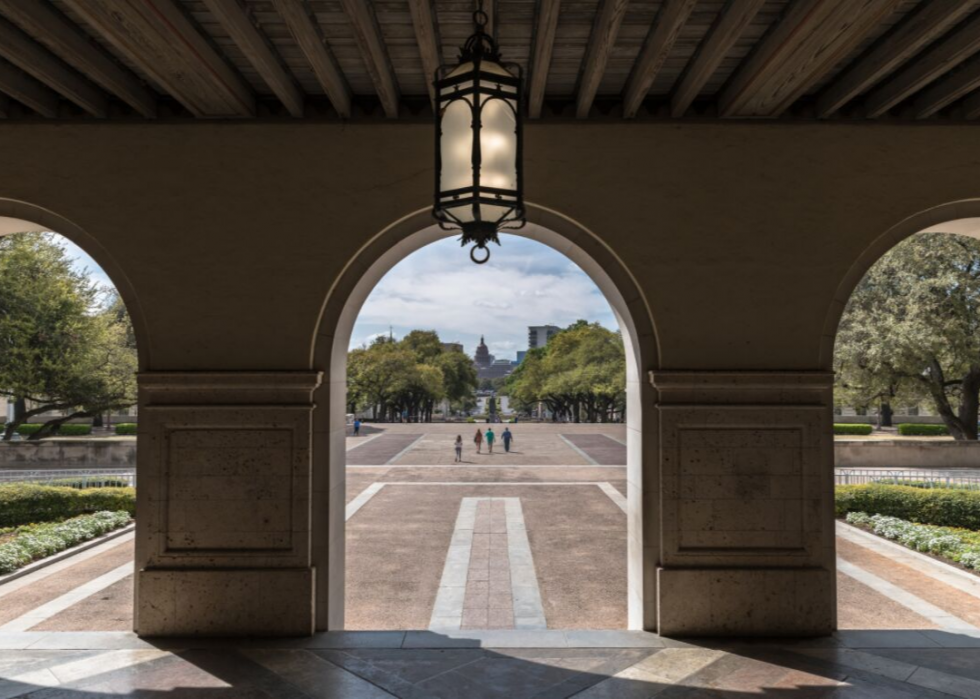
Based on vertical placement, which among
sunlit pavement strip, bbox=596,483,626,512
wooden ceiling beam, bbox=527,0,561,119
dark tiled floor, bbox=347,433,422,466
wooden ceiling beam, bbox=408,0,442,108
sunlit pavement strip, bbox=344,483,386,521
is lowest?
dark tiled floor, bbox=347,433,422,466

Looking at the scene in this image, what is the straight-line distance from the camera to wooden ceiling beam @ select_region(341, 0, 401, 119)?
4562mm

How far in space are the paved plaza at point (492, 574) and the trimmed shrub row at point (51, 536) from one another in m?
0.43

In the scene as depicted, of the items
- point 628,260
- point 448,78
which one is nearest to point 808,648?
point 628,260

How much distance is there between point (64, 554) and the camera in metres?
10.8

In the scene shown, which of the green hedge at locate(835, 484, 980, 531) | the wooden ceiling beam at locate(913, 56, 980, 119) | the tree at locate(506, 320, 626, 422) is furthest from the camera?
the tree at locate(506, 320, 626, 422)

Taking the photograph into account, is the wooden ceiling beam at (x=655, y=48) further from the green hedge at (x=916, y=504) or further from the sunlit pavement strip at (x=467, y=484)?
the green hedge at (x=916, y=504)

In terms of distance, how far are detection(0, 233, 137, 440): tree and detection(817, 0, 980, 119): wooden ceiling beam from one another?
2477 centimetres

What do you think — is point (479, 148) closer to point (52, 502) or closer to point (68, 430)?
point (52, 502)

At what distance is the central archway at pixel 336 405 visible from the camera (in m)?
6.37

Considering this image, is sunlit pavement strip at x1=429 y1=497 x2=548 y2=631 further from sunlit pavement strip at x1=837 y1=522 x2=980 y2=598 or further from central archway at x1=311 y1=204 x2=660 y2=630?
sunlit pavement strip at x1=837 y1=522 x2=980 y2=598

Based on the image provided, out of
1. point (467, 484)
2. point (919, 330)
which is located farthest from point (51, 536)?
point (919, 330)

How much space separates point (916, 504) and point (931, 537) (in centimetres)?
317

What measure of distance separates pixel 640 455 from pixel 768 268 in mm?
2398

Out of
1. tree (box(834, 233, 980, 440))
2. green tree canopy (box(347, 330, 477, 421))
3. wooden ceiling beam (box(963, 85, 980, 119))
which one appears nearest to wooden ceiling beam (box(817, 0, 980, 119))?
wooden ceiling beam (box(963, 85, 980, 119))
